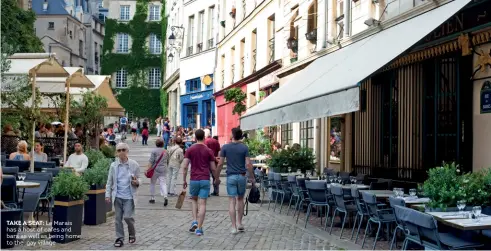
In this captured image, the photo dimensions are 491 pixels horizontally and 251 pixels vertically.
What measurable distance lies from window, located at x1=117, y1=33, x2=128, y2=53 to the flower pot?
57.2 metres

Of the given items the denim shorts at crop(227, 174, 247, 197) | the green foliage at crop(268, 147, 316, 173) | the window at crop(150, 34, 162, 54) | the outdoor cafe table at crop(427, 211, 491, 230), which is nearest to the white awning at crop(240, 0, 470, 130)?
the denim shorts at crop(227, 174, 247, 197)

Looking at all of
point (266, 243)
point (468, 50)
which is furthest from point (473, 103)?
point (266, 243)

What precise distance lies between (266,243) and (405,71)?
5.92m

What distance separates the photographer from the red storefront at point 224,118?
33438 millimetres

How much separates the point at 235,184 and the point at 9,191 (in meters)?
3.52

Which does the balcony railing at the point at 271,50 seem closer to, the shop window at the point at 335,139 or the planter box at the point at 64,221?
the shop window at the point at 335,139

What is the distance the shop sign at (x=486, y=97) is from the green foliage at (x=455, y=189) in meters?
2.90

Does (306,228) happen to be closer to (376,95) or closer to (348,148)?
(376,95)

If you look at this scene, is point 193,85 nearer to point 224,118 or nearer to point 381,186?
point 224,118

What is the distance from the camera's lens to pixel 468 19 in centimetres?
1126

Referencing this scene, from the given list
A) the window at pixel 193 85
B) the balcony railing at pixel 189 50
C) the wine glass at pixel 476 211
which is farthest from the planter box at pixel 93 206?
the balcony railing at pixel 189 50

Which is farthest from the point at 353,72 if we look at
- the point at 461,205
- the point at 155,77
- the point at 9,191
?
the point at 155,77

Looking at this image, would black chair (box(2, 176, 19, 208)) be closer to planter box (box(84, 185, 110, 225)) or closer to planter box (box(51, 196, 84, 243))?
planter box (box(51, 196, 84, 243))

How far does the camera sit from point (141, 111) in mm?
63875
